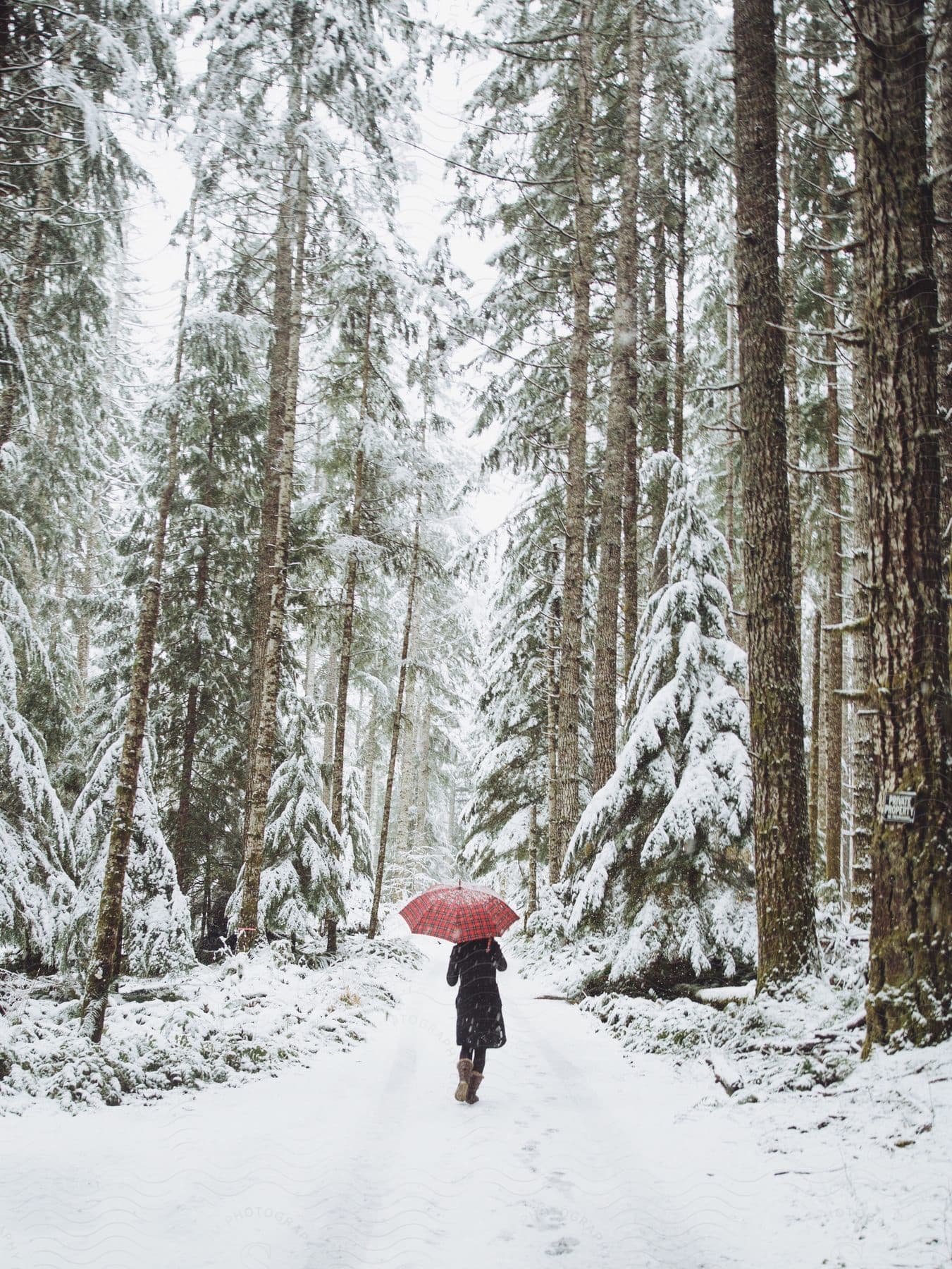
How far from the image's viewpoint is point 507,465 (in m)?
16.0

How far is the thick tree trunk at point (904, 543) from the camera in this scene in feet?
15.1

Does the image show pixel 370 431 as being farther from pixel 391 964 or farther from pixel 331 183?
pixel 391 964

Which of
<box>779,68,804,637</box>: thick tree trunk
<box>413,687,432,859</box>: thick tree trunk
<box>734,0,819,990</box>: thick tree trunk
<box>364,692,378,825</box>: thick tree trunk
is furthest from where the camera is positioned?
<box>413,687,432,859</box>: thick tree trunk

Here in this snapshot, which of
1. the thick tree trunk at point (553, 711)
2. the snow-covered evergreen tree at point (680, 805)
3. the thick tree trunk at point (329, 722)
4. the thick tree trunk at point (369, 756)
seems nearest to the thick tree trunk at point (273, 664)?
the thick tree trunk at point (329, 722)

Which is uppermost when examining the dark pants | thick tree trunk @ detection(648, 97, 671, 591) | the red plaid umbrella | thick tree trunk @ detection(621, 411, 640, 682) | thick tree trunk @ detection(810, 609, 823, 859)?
thick tree trunk @ detection(648, 97, 671, 591)

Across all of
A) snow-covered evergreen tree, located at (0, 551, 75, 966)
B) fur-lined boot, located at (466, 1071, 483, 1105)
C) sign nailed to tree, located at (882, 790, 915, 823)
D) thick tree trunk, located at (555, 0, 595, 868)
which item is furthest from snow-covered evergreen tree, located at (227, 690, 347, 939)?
sign nailed to tree, located at (882, 790, 915, 823)

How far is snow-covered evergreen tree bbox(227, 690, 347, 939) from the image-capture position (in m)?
12.6

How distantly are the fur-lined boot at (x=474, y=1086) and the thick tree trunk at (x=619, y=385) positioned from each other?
22.7 feet

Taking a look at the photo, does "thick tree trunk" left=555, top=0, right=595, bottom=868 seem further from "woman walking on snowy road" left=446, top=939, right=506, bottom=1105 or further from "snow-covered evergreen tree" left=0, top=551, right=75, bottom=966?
"snow-covered evergreen tree" left=0, top=551, right=75, bottom=966

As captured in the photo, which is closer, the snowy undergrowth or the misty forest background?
the misty forest background

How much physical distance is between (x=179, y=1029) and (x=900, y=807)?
→ 21.0ft

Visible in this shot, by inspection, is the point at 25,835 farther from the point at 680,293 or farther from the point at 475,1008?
the point at 680,293

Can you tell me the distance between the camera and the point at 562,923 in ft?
44.4

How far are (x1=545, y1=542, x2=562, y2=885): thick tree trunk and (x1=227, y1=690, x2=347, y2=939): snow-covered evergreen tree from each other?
13.4 feet
